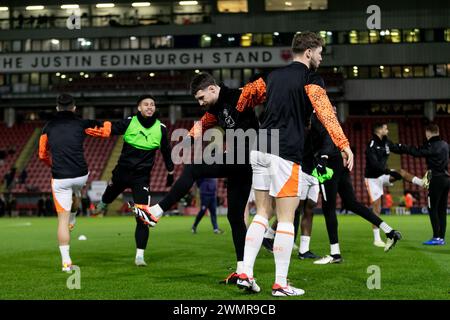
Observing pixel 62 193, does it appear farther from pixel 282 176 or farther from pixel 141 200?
pixel 282 176

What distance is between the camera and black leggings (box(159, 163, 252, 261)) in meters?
7.35

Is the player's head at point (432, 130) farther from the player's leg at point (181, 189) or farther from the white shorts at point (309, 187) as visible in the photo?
the player's leg at point (181, 189)

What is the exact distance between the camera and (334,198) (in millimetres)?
9883

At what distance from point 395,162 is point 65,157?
36.3m

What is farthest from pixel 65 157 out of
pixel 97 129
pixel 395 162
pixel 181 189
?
pixel 395 162

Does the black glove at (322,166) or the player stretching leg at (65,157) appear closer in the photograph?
the player stretching leg at (65,157)

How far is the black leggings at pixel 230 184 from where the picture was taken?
24.1 ft

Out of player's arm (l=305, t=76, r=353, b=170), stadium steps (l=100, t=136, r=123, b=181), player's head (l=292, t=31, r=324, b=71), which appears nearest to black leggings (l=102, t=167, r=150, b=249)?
player's head (l=292, t=31, r=324, b=71)

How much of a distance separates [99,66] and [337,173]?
133 ft

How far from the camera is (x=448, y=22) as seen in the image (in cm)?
4547

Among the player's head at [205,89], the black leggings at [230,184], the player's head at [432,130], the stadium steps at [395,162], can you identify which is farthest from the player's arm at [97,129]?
the stadium steps at [395,162]

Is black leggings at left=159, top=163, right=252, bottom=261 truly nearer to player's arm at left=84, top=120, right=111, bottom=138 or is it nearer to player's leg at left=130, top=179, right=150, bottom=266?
player's arm at left=84, top=120, right=111, bottom=138

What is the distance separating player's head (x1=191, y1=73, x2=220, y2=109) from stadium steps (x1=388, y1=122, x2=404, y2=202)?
109 ft

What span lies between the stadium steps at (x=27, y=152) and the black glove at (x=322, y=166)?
38557mm
